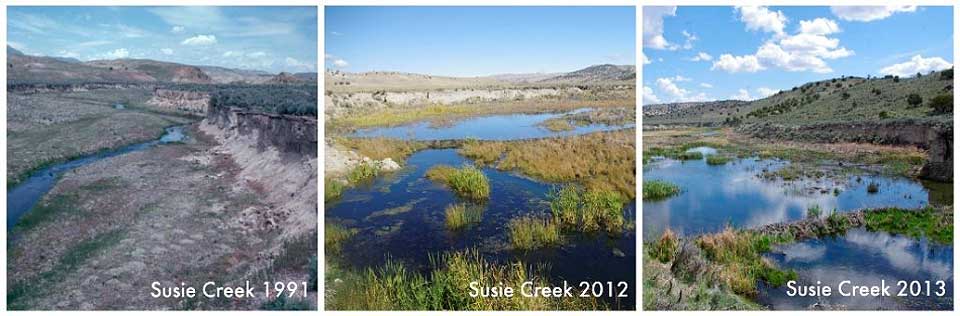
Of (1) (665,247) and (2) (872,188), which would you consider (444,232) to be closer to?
(1) (665,247)

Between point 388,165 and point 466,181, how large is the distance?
1.39 meters

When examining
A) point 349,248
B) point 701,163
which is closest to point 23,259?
point 349,248

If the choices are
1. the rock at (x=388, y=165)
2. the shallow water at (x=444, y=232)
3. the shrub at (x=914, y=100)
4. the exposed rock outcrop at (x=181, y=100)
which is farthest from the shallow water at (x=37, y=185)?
the shrub at (x=914, y=100)

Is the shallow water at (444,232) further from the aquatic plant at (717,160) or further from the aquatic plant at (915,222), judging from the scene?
the aquatic plant at (915,222)

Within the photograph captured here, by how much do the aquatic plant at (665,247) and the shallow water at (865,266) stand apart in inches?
25.2

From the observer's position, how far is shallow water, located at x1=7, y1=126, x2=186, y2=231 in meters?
3.87

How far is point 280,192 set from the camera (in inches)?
187

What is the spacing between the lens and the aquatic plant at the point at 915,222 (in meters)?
3.69

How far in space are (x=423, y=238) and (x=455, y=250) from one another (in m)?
0.39

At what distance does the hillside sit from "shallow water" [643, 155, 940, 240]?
0.62m

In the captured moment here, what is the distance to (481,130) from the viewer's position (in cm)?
797

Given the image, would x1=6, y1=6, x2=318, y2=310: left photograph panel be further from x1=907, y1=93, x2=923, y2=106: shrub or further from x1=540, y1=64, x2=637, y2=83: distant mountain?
x1=907, y1=93, x2=923, y2=106: shrub

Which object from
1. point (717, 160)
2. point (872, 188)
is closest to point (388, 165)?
point (717, 160)

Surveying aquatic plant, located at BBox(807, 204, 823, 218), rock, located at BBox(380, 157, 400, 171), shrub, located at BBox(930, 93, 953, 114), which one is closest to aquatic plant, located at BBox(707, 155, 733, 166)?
aquatic plant, located at BBox(807, 204, 823, 218)
